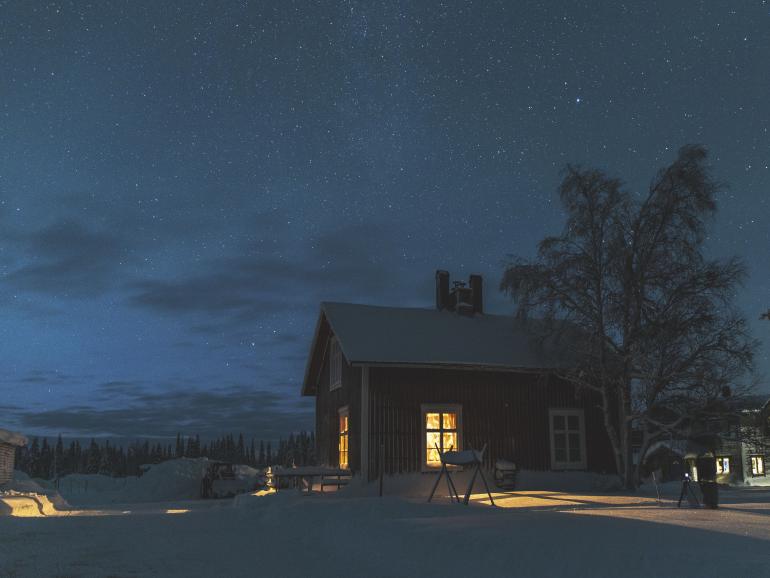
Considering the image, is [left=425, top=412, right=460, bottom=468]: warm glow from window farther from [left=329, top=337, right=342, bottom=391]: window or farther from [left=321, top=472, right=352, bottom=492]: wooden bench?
[left=329, top=337, right=342, bottom=391]: window

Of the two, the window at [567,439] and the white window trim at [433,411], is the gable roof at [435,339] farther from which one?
the window at [567,439]

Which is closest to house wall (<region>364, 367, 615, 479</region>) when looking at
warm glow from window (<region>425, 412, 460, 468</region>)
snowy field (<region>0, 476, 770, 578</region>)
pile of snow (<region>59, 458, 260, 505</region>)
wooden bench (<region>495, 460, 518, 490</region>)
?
warm glow from window (<region>425, 412, 460, 468</region>)

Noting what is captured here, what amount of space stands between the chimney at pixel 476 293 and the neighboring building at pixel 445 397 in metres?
1.30

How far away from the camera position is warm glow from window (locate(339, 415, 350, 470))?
22688 millimetres

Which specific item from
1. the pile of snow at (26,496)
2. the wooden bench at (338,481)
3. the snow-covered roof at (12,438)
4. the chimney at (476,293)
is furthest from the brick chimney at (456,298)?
the snow-covered roof at (12,438)

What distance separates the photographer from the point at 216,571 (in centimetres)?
886

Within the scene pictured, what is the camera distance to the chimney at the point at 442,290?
26.3 metres

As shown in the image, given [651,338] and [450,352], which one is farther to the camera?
[450,352]

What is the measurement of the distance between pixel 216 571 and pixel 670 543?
5.46 meters

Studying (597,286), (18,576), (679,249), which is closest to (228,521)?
(18,576)

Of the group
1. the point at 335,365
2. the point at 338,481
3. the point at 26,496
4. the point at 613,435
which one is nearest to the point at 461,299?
the point at 335,365

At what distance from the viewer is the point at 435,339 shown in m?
23.2

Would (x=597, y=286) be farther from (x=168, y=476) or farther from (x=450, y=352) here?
(x=168, y=476)

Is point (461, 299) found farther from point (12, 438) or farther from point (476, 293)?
point (12, 438)
